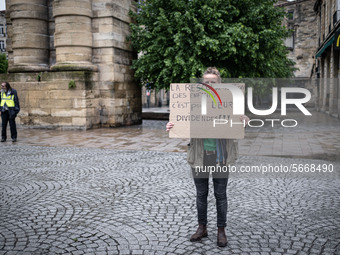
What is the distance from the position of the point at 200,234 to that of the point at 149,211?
106 centimetres

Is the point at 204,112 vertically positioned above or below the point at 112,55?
below

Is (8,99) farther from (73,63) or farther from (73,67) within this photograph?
(73,63)

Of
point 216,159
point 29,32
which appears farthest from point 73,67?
point 216,159

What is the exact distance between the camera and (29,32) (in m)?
15.9

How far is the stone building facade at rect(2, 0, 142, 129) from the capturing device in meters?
14.4

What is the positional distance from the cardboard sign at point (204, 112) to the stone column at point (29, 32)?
44.7ft

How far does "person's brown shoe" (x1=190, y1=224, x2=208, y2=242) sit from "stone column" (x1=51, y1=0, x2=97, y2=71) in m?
12.0

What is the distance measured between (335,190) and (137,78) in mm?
12494

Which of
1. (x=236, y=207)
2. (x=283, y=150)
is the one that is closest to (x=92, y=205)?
(x=236, y=207)

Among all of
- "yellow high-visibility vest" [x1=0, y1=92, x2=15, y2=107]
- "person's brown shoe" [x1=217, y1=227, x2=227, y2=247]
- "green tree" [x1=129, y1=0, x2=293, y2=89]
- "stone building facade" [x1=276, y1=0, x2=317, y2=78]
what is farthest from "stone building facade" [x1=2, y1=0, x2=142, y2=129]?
"stone building facade" [x1=276, y1=0, x2=317, y2=78]

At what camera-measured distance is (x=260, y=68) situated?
49.0ft

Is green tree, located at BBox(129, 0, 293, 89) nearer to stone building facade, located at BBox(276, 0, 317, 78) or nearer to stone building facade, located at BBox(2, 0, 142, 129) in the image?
stone building facade, located at BBox(2, 0, 142, 129)

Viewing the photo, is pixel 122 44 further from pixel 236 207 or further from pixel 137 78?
pixel 236 207

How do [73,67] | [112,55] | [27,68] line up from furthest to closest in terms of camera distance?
[27,68] < [112,55] < [73,67]
